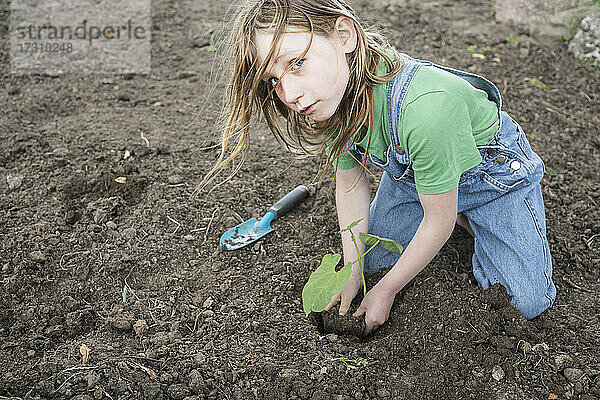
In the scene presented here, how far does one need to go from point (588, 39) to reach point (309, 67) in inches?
109

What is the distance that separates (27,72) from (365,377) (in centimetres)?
288

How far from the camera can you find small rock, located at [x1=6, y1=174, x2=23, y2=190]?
8.44 feet

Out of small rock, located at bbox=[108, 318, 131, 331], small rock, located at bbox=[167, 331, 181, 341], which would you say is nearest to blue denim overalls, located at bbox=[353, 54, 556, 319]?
small rock, located at bbox=[167, 331, 181, 341]

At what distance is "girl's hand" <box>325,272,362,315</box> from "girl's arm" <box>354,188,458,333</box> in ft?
0.16

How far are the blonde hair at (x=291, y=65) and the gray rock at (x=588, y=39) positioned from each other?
7.65 feet

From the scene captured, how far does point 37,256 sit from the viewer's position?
2189mm

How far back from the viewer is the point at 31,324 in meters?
1.95

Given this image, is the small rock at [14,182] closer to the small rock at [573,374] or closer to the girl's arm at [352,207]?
the girl's arm at [352,207]

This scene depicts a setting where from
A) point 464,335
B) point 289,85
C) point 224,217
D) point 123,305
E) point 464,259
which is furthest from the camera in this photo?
point 224,217

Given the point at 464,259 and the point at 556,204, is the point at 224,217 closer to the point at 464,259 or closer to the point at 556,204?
the point at 464,259

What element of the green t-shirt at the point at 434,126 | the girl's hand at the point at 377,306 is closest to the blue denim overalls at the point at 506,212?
the green t-shirt at the point at 434,126

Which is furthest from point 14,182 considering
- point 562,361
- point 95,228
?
point 562,361

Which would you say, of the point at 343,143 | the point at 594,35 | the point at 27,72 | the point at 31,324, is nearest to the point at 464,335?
the point at 343,143

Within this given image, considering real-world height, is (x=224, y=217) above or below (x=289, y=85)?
below
